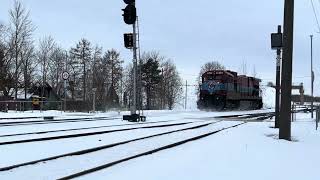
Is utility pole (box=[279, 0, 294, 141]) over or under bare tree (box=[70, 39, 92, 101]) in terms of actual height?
under

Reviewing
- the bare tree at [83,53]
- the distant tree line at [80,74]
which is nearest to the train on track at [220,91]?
the distant tree line at [80,74]

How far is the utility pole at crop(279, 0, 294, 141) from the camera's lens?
18.4m

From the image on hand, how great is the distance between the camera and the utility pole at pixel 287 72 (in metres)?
18.4

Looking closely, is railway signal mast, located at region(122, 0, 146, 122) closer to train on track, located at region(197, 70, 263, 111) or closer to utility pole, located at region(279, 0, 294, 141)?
utility pole, located at region(279, 0, 294, 141)

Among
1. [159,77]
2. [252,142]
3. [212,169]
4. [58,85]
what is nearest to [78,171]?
[212,169]

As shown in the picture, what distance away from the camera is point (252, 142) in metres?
16.5

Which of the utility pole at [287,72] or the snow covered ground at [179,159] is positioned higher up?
the utility pole at [287,72]

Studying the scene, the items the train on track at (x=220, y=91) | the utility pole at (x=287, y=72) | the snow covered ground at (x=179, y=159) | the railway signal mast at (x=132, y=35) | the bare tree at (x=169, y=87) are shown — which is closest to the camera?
the snow covered ground at (x=179, y=159)

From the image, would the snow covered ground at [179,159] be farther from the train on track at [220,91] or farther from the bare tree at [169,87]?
the bare tree at [169,87]

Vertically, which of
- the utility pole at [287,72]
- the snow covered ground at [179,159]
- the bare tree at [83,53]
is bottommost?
the snow covered ground at [179,159]

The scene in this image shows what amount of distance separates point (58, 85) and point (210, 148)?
6988 cm

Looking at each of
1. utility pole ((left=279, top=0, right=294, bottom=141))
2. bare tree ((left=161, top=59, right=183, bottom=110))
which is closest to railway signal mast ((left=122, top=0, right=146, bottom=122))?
utility pole ((left=279, top=0, right=294, bottom=141))

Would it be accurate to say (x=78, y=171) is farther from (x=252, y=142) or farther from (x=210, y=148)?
(x=252, y=142)

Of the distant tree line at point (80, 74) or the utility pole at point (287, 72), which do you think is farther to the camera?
the distant tree line at point (80, 74)
